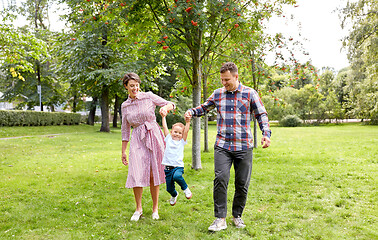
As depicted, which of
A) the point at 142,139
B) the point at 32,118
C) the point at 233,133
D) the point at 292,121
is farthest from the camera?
the point at 292,121

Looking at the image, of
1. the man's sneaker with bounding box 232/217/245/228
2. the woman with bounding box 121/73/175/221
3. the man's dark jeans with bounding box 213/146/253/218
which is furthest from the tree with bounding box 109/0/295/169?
the man's sneaker with bounding box 232/217/245/228

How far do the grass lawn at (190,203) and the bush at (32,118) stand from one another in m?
11.6

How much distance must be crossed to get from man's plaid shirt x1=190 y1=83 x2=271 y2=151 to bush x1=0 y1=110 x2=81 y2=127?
19.3 meters

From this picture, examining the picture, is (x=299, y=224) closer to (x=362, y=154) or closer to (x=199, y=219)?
(x=199, y=219)

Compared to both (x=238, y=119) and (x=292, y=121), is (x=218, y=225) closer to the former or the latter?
(x=238, y=119)

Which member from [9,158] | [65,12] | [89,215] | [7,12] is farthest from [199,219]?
[65,12]

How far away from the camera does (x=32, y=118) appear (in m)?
21.8

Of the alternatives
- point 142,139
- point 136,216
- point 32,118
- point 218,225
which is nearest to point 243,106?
point 142,139

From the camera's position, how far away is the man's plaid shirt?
3.92 metres

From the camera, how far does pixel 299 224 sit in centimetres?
424

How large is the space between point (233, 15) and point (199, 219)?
14.7ft

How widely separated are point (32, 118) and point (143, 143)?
20421 millimetres

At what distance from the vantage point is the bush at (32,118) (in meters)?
19.5

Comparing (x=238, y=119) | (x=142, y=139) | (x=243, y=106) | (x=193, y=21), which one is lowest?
(x=142, y=139)
